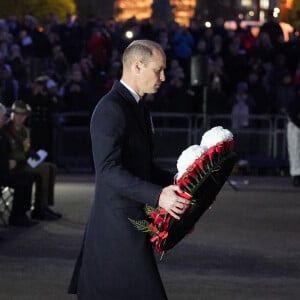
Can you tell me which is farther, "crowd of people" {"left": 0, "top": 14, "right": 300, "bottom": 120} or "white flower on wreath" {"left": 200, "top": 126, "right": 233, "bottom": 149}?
"crowd of people" {"left": 0, "top": 14, "right": 300, "bottom": 120}

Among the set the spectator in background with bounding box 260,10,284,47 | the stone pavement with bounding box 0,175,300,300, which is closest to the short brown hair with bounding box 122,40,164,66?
the stone pavement with bounding box 0,175,300,300

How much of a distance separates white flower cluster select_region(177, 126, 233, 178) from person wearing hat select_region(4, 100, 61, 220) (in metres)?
8.29

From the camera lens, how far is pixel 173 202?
19.3 ft

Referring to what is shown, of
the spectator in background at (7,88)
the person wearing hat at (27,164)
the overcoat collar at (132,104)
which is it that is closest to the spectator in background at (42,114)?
the spectator in background at (7,88)

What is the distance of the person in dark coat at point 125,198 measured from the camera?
611 cm

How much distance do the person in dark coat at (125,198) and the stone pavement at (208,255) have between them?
3431 mm

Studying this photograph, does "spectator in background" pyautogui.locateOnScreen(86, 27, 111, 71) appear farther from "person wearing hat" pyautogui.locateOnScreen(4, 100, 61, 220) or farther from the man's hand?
the man's hand

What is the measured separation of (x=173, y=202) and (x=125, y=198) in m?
0.41

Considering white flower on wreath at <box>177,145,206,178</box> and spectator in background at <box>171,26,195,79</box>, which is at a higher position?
white flower on wreath at <box>177,145,206,178</box>

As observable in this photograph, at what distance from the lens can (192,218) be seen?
6047 mm

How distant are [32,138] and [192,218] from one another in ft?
50.0

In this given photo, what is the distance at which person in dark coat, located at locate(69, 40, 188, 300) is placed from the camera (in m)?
6.11

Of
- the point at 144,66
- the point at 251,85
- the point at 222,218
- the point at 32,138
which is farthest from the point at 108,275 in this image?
the point at 251,85

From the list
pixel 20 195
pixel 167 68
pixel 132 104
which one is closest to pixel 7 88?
pixel 167 68
